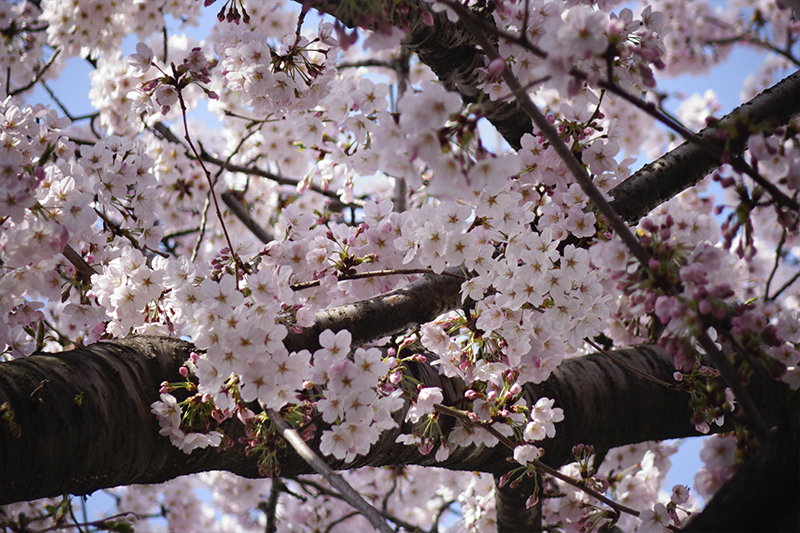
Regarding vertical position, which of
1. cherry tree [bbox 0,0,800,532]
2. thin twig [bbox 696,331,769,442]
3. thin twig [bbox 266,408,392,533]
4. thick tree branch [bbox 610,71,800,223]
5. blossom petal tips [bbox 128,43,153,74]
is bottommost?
thin twig [bbox 266,408,392,533]

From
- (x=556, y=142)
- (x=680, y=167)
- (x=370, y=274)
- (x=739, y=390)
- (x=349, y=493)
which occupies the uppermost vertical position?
(x=680, y=167)

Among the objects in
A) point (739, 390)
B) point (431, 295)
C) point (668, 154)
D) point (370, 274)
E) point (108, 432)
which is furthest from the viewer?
point (668, 154)

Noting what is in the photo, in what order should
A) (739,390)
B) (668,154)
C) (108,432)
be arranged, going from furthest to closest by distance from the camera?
(668,154)
(108,432)
(739,390)

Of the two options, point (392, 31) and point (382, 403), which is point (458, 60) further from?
point (382, 403)

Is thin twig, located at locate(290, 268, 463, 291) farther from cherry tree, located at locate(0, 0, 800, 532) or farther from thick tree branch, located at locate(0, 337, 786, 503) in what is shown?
thick tree branch, located at locate(0, 337, 786, 503)

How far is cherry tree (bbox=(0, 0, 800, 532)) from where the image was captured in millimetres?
980

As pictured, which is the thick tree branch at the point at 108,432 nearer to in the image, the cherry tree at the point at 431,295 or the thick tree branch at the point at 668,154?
the cherry tree at the point at 431,295

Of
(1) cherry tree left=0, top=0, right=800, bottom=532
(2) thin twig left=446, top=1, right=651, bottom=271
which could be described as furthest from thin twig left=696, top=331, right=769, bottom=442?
(2) thin twig left=446, top=1, right=651, bottom=271

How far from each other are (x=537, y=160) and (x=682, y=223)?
674mm

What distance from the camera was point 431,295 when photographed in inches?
76.5

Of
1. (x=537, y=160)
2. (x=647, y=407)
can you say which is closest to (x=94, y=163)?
(x=537, y=160)

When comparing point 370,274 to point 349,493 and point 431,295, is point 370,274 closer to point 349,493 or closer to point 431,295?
point 431,295

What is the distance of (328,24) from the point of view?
1858mm

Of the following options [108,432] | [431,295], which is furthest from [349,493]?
[431,295]
